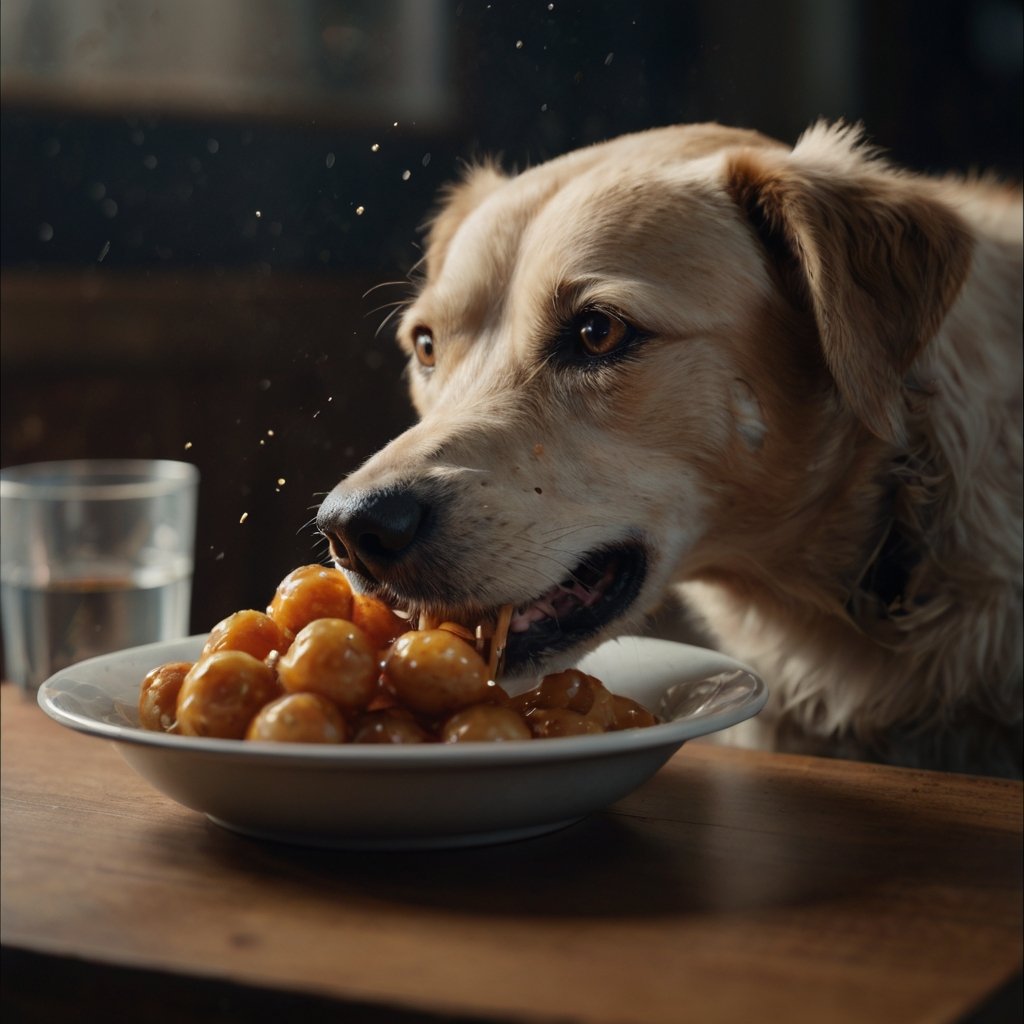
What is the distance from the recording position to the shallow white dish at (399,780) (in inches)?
32.2

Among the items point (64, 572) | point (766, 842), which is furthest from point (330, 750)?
point (64, 572)

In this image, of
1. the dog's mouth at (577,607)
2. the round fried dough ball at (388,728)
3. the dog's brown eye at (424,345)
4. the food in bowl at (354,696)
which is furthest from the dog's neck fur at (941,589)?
the round fried dough ball at (388,728)

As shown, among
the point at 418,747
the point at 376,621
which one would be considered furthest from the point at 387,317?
the point at 418,747

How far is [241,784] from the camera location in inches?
34.0

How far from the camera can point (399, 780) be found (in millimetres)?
842

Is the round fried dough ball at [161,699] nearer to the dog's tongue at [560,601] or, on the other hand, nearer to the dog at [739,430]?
the dog at [739,430]

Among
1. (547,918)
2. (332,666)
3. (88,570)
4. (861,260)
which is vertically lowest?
(88,570)

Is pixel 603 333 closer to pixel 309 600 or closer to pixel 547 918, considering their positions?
pixel 309 600

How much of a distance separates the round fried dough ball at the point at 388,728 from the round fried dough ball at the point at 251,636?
0.11m

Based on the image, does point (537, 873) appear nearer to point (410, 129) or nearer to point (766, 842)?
point (766, 842)

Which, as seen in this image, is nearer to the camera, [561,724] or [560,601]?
[561,724]

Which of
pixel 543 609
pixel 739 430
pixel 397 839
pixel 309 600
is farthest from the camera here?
pixel 739 430

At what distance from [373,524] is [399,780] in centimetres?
29

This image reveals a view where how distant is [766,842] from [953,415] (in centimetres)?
61
